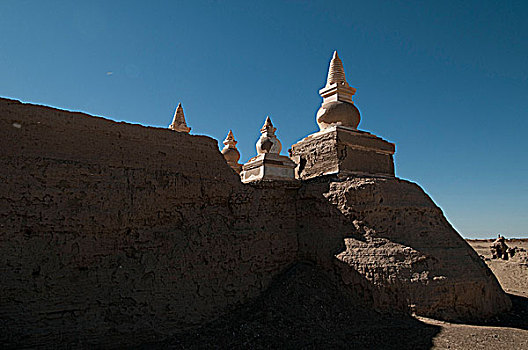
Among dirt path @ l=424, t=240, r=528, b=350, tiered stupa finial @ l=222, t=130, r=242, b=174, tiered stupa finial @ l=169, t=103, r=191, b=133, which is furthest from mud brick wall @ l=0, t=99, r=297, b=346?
tiered stupa finial @ l=169, t=103, r=191, b=133

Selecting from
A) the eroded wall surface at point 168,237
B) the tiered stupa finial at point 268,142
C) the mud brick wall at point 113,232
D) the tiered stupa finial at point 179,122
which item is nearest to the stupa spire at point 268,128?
the tiered stupa finial at point 268,142

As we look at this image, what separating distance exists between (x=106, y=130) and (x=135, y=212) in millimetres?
1545

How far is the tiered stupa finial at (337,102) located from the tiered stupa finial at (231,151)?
13.7 feet

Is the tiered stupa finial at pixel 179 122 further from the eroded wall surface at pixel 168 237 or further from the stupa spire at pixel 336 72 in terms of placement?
the eroded wall surface at pixel 168 237

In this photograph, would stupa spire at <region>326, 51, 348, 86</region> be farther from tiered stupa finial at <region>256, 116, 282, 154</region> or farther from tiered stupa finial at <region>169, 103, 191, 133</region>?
tiered stupa finial at <region>169, 103, 191, 133</region>

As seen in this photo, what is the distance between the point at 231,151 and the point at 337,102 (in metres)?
4.92

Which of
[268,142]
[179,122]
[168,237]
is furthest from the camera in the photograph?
[179,122]

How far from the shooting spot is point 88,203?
5.73 m

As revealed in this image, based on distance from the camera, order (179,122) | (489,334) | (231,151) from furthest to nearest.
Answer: (179,122), (231,151), (489,334)

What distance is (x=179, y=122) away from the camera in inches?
537

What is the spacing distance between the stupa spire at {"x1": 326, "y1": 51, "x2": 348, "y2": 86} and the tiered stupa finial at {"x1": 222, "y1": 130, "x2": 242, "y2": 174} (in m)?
4.46

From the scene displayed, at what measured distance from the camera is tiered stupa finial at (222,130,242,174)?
1305 centimetres

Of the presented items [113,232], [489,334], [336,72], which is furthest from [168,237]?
[336,72]

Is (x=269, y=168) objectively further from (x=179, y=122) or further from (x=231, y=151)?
(x=179, y=122)
